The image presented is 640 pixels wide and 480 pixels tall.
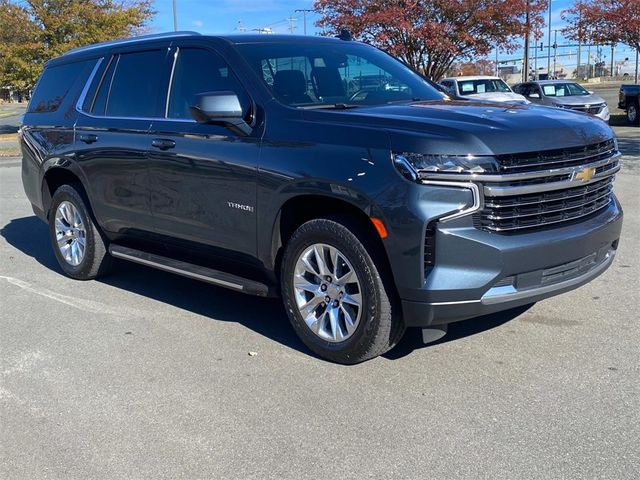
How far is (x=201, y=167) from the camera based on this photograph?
470 centimetres

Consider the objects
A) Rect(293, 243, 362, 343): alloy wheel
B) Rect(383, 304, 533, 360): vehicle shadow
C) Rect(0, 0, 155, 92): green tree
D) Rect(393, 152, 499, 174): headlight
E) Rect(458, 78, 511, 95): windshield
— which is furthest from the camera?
Rect(0, 0, 155, 92): green tree

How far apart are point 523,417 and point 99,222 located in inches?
158

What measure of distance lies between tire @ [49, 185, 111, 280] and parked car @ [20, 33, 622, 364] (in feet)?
0.66

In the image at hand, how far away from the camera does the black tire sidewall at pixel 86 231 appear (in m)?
6.09

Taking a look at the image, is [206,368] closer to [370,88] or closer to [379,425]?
[379,425]

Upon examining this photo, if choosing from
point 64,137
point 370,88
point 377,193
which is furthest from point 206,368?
point 64,137

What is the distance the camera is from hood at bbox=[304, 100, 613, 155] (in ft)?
11.8

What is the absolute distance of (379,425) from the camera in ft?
11.3

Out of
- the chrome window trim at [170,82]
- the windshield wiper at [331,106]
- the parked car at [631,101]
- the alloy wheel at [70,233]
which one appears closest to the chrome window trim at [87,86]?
the alloy wheel at [70,233]

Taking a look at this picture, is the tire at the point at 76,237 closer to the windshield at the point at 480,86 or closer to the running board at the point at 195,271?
the running board at the point at 195,271

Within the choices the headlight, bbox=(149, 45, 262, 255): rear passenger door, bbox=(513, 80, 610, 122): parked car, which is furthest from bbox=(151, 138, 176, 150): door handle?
bbox=(513, 80, 610, 122): parked car

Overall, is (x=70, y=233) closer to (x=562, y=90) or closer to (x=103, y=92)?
(x=103, y=92)

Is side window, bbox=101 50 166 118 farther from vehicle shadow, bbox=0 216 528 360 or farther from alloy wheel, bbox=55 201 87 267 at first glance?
vehicle shadow, bbox=0 216 528 360

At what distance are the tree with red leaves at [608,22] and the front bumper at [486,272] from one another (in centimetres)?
2131
